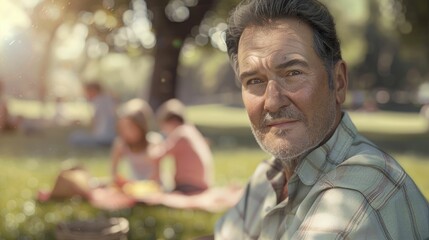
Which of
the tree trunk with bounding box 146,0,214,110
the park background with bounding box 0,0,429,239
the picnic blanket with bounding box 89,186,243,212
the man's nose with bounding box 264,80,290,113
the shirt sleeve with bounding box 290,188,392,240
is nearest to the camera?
Result: the shirt sleeve with bounding box 290,188,392,240

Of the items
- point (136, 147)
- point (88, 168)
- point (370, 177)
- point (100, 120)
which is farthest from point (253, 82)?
point (100, 120)

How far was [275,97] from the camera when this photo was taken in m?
2.15

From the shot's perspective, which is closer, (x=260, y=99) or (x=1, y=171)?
(x=260, y=99)

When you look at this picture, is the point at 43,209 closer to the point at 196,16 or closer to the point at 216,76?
the point at 196,16

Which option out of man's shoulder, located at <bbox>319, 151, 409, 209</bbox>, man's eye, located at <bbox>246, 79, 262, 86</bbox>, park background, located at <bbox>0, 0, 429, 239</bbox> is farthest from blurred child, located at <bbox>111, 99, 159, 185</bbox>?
man's shoulder, located at <bbox>319, 151, 409, 209</bbox>

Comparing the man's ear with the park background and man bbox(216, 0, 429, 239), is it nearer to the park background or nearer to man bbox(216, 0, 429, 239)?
man bbox(216, 0, 429, 239)

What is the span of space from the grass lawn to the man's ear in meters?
3.84

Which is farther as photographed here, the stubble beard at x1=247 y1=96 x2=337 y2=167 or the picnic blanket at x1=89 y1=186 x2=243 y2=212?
the picnic blanket at x1=89 y1=186 x2=243 y2=212

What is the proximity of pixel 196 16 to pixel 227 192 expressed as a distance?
37.9 feet

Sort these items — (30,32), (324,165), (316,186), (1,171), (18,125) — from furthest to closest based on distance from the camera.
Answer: (18,125) → (30,32) → (1,171) → (324,165) → (316,186)

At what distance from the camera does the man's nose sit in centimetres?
215

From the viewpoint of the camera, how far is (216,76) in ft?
218

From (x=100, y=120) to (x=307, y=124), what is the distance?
11.6m

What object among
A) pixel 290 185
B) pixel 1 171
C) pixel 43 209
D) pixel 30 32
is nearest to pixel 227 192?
pixel 43 209
